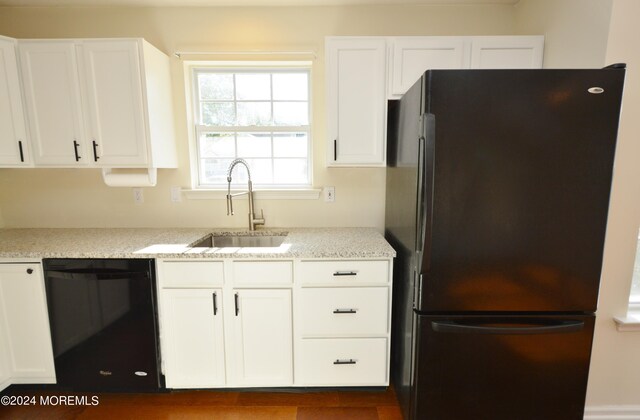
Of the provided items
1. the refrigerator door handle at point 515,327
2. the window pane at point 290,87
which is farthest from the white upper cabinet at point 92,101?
the refrigerator door handle at point 515,327

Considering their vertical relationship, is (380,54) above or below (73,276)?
above

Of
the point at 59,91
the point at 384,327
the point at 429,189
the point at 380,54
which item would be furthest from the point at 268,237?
the point at 59,91

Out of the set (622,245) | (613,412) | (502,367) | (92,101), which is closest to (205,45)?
(92,101)

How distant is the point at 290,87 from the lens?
2160 millimetres

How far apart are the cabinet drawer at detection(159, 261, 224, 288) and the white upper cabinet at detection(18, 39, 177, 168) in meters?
0.72

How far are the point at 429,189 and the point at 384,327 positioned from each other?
34.9 inches

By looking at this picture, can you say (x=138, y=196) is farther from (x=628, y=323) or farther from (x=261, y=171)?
(x=628, y=323)

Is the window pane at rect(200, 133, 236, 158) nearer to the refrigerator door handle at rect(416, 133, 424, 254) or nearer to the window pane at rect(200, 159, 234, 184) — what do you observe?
the window pane at rect(200, 159, 234, 184)

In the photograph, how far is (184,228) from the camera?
2.19 m

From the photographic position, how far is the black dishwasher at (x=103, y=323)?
158 centimetres

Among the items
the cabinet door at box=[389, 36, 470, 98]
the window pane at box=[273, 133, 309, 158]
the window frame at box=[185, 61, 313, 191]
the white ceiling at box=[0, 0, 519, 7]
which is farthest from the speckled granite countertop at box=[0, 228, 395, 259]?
the white ceiling at box=[0, 0, 519, 7]

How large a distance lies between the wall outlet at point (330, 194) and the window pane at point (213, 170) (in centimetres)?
79

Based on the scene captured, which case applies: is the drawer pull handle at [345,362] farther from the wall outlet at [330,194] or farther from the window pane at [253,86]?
the window pane at [253,86]

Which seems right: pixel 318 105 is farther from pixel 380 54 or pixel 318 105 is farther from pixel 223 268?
pixel 223 268
